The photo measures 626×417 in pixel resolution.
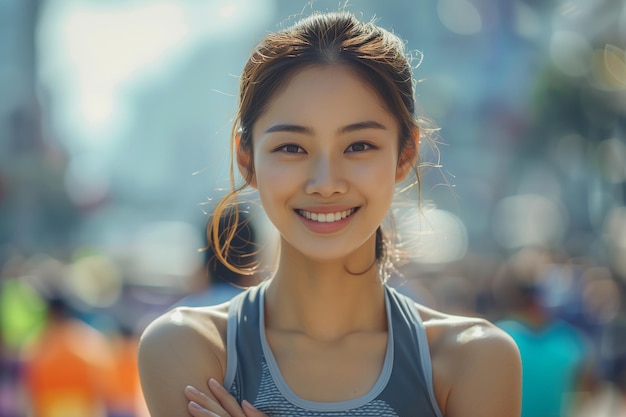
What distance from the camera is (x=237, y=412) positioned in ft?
6.93

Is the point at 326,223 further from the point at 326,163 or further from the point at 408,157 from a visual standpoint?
the point at 408,157

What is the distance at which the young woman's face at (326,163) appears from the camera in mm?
2236

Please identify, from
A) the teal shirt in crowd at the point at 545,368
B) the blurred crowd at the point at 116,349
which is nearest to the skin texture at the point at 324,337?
the blurred crowd at the point at 116,349

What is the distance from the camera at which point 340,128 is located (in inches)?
88.5

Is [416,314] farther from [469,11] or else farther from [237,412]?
[469,11]

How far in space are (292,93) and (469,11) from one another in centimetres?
2456

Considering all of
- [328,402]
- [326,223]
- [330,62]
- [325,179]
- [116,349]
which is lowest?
[116,349]

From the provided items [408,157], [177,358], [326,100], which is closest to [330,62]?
[326,100]

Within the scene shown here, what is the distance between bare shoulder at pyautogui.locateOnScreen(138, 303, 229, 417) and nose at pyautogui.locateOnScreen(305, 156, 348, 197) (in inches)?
18.0

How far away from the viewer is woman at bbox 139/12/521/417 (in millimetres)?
2191

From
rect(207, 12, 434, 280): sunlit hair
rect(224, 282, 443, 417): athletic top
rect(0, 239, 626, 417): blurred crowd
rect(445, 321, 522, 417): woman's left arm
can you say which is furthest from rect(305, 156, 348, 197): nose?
rect(0, 239, 626, 417): blurred crowd

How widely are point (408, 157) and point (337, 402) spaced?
0.73m

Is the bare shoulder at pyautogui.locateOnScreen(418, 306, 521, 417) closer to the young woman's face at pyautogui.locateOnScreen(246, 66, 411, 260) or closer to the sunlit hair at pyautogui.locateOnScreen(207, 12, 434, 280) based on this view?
the young woman's face at pyautogui.locateOnScreen(246, 66, 411, 260)

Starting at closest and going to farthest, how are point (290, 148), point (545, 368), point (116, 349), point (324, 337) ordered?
1. point (290, 148)
2. point (324, 337)
3. point (545, 368)
4. point (116, 349)
